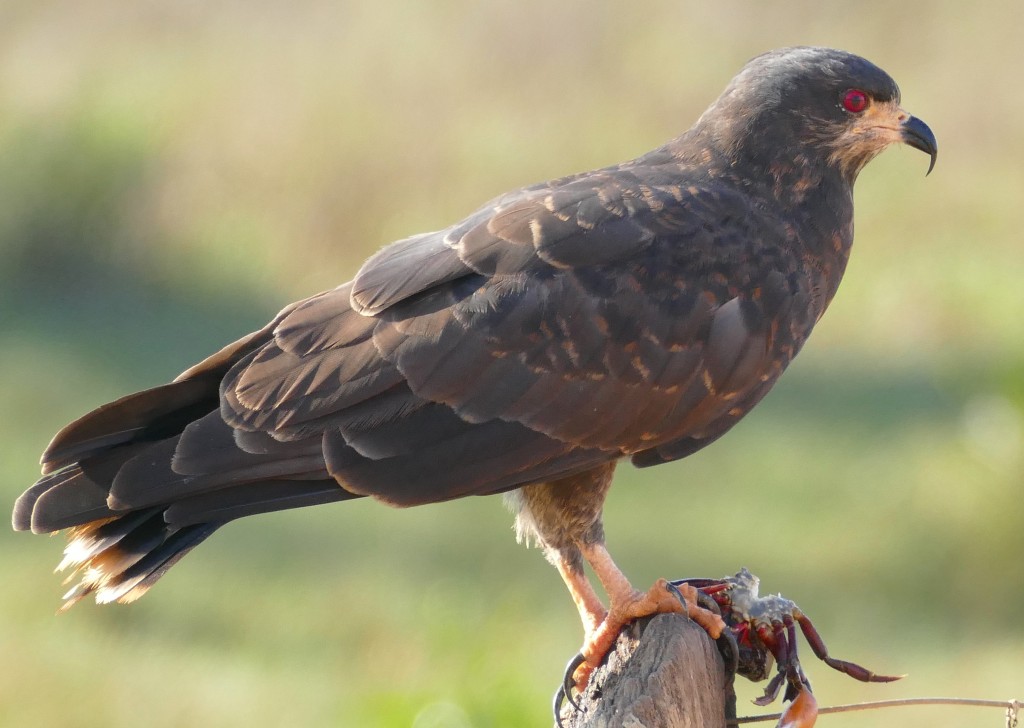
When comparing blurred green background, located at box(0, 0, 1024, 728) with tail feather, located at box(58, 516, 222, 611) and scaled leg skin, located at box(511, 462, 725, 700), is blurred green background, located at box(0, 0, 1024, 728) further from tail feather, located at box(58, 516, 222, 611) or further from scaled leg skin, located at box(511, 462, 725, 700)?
tail feather, located at box(58, 516, 222, 611)

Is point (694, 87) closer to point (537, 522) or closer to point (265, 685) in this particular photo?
point (265, 685)

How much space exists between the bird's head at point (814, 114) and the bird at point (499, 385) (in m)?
0.15

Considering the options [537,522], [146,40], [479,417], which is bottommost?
[537,522]

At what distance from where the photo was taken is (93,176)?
9062mm

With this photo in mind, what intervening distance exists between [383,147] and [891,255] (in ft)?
10.7

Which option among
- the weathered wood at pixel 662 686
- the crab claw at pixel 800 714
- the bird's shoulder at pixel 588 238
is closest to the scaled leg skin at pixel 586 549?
the weathered wood at pixel 662 686

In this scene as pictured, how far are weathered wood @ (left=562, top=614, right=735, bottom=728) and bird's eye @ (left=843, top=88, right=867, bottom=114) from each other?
153 centimetres

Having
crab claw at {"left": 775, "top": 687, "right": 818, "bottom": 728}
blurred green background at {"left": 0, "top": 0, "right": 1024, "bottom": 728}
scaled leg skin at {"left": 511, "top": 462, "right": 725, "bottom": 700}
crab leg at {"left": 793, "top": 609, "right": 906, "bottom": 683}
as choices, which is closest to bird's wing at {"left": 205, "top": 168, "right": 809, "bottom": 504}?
scaled leg skin at {"left": 511, "top": 462, "right": 725, "bottom": 700}

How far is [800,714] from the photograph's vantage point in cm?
267

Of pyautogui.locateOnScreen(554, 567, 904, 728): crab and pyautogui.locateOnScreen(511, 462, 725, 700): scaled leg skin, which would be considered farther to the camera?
pyautogui.locateOnScreen(511, 462, 725, 700): scaled leg skin

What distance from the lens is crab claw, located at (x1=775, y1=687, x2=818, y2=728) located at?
2666 mm

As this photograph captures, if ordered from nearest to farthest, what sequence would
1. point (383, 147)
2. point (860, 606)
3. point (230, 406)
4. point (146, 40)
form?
point (230, 406), point (860, 606), point (383, 147), point (146, 40)

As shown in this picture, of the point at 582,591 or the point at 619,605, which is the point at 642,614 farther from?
the point at 582,591

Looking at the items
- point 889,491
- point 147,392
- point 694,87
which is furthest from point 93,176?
point 147,392
